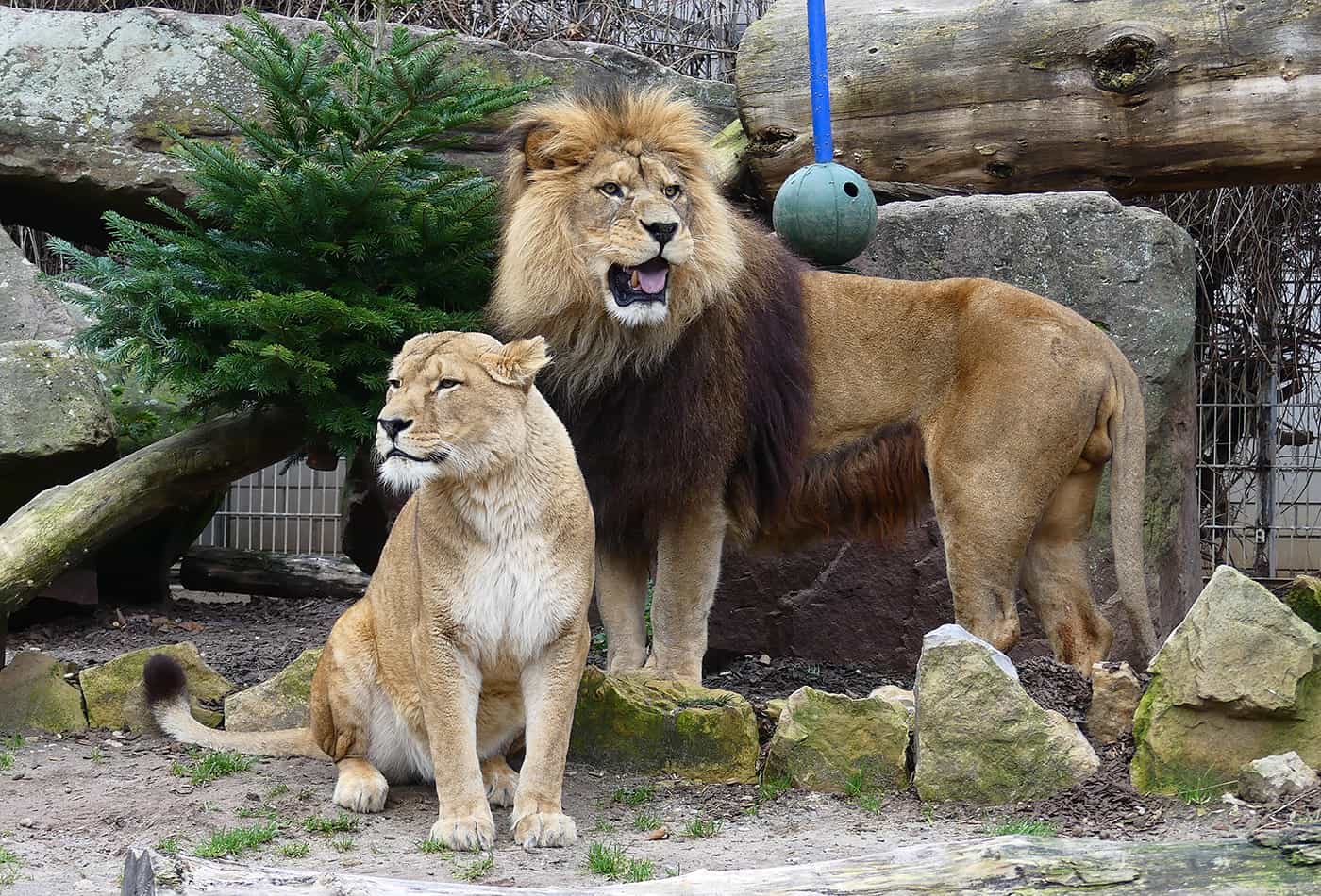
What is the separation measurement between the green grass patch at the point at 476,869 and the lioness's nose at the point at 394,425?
117cm

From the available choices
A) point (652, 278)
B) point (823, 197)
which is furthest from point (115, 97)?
point (823, 197)

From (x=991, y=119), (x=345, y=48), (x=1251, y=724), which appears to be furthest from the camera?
(x=991, y=119)

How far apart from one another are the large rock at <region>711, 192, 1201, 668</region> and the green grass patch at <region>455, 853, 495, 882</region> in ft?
9.41

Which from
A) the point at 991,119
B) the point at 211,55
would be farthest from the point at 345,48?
the point at 991,119

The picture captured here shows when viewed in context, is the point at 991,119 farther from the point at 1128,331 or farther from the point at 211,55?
the point at 211,55

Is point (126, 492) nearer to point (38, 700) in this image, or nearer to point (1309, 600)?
point (38, 700)

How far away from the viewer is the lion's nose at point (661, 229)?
5.22 meters

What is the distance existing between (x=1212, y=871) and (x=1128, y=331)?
370cm

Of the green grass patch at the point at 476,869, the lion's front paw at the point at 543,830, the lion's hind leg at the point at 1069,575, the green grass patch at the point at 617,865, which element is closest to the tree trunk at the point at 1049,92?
the lion's hind leg at the point at 1069,575

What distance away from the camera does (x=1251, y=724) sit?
4.36 metres

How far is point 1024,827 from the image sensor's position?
416 centimetres

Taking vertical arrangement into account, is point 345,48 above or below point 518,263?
above

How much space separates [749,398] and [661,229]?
78 centimetres

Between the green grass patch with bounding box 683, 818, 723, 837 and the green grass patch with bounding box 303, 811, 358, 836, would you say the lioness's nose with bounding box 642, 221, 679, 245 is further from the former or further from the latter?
the green grass patch with bounding box 303, 811, 358, 836
